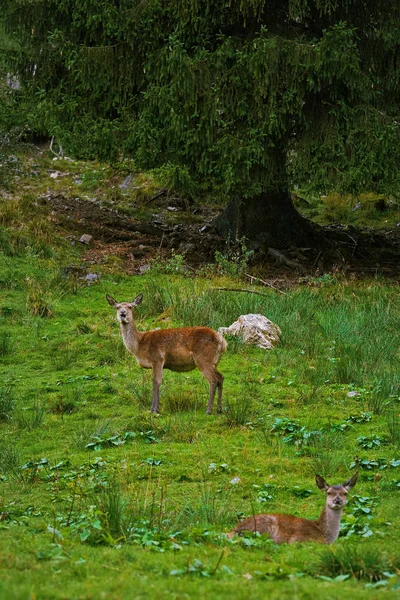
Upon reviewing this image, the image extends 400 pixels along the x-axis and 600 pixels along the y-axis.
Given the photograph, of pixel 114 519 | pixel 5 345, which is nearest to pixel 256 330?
pixel 5 345

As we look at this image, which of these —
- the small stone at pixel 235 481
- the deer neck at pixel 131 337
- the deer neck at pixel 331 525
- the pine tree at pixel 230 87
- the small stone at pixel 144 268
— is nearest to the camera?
the deer neck at pixel 331 525

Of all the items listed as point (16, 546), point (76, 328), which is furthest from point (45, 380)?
point (16, 546)

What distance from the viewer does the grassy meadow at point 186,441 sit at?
19.4 ft

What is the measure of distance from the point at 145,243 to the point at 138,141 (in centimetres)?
355

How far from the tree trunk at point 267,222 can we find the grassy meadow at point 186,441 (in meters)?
2.68

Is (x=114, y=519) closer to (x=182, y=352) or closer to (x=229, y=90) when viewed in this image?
(x=182, y=352)

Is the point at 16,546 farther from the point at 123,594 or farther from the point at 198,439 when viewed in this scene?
the point at 198,439

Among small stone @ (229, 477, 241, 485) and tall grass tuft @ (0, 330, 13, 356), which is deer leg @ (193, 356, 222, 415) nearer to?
small stone @ (229, 477, 241, 485)

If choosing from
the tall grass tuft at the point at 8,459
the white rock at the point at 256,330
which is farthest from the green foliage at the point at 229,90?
the tall grass tuft at the point at 8,459

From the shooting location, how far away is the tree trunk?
20.5 m

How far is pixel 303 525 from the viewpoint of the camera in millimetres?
7469

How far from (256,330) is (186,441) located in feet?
12.6

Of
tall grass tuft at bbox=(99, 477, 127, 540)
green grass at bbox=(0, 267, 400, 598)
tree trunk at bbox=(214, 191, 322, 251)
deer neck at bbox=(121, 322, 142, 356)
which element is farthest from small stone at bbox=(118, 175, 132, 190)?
tall grass tuft at bbox=(99, 477, 127, 540)

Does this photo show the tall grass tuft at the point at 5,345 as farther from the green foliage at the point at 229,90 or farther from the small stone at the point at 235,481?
the small stone at the point at 235,481
